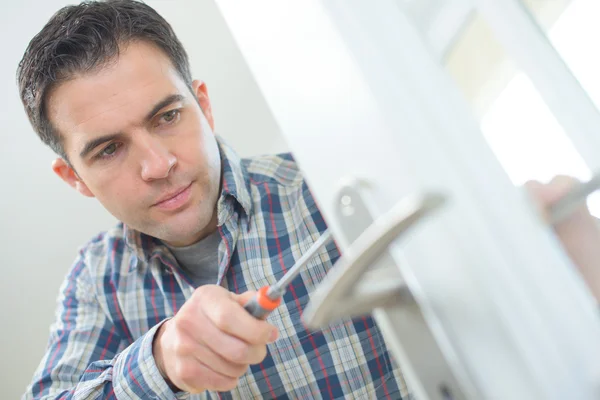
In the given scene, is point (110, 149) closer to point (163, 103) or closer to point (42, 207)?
point (163, 103)

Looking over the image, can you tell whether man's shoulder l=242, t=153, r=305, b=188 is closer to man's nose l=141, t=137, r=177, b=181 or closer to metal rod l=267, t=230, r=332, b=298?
man's nose l=141, t=137, r=177, b=181

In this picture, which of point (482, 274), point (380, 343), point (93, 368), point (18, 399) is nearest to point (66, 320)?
point (93, 368)

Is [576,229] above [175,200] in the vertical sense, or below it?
below

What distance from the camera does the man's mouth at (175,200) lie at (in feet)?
2.43

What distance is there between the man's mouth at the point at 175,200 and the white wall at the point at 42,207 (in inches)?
25.6

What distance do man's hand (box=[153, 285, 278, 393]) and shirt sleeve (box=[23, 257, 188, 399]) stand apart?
0.30 ft

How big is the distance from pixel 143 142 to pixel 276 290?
16.4 inches

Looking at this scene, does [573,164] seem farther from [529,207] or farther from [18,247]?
[18,247]

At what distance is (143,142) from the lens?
0.69 m

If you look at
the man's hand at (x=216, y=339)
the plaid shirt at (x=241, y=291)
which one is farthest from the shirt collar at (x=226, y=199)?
the man's hand at (x=216, y=339)

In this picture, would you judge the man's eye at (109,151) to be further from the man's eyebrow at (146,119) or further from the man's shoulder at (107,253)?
the man's shoulder at (107,253)

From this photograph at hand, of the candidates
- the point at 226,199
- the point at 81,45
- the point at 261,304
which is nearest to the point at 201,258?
the point at 226,199

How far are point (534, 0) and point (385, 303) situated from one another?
22cm

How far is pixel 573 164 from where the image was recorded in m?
0.30
